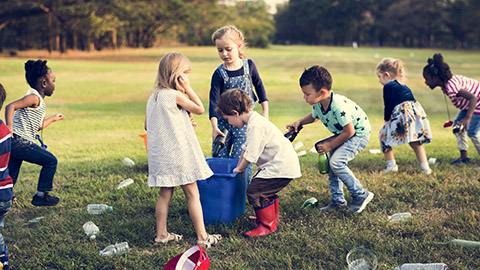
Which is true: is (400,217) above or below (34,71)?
below

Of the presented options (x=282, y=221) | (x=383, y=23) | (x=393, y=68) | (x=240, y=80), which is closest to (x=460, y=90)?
(x=393, y=68)

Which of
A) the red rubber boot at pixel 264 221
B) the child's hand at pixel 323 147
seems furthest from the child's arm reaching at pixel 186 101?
the child's hand at pixel 323 147

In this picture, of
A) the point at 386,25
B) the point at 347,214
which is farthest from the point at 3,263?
the point at 386,25

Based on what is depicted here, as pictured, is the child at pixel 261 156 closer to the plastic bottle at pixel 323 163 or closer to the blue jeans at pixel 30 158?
the plastic bottle at pixel 323 163

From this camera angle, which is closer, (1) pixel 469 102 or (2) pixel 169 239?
(2) pixel 169 239

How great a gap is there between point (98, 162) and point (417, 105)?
4.39m

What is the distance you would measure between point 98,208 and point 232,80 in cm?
181

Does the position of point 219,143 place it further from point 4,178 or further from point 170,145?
point 4,178

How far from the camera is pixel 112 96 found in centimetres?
1697

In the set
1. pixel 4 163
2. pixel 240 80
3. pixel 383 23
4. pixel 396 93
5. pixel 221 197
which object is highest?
pixel 383 23

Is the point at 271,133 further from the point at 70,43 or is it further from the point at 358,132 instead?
the point at 70,43

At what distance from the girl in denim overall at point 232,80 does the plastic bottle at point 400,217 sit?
52.5 inches

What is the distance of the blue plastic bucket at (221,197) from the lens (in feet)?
12.5

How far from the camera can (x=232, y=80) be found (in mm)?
4340
